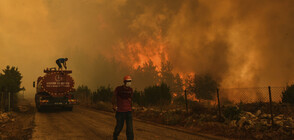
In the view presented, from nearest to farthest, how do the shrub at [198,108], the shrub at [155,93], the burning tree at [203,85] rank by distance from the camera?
the shrub at [198,108] → the shrub at [155,93] → the burning tree at [203,85]

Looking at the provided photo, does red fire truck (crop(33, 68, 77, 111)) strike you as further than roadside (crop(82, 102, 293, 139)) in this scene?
Yes

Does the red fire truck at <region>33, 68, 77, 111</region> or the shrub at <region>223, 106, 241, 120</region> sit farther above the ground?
the red fire truck at <region>33, 68, 77, 111</region>

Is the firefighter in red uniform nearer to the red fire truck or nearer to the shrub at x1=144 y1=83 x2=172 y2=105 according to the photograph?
the red fire truck

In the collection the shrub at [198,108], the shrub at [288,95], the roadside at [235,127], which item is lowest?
the roadside at [235,127]


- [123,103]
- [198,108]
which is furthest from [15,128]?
[198,108]

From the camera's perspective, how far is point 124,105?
5230 millimetres

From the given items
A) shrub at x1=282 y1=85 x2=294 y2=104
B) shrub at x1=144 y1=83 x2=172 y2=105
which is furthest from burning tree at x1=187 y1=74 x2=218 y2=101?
shrub at x1=282 y1=85 x2=294 y2=104

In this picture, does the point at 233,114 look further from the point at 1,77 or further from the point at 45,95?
the point at 1,77

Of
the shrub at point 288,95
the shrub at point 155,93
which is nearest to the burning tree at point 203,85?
the shrub at point 155,93

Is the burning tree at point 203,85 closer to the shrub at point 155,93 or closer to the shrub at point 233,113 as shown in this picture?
A: the shrub at point 155,93

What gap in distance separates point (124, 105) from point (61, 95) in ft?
43.1

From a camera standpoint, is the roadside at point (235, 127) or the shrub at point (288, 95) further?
the shrub at point (288, 95)

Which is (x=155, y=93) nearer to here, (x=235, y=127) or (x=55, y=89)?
(x=55, y=89)

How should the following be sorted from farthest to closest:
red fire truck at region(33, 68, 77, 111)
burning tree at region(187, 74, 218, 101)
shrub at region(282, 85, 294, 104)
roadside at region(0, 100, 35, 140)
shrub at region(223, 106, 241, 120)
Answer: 1. burning tree at region(187, 74, 218, 101)
2. red fire truck at region(33, 68, 77, 111)
3. shrub at region(282, 85, 294, 104)
4. shrub at region(223, 106, 241, 120)
5. roadside at region(0, 100, 35, 140)
